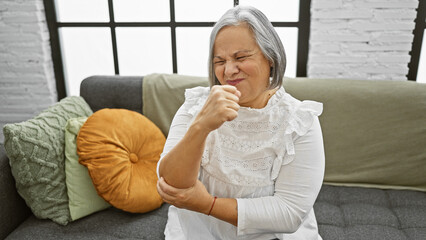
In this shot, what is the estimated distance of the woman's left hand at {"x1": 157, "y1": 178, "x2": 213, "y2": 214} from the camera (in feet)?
3.16

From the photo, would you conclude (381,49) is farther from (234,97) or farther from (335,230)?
(234,97)

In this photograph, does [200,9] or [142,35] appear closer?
[200,9]

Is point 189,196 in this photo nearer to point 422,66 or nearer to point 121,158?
point 121,158

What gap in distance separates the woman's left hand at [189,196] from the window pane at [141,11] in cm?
165

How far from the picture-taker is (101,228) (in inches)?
58.9

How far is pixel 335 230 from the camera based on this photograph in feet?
4.86

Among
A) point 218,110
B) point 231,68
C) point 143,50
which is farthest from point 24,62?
point 218,110

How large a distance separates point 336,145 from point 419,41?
35.4 inches

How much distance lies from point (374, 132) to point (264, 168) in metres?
0.93

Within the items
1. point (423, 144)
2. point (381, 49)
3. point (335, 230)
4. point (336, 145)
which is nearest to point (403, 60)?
point (381, 49)

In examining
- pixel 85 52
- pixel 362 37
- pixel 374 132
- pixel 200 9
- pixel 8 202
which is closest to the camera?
pixel 8 202

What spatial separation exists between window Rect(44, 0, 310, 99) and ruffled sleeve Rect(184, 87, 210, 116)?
117 cm

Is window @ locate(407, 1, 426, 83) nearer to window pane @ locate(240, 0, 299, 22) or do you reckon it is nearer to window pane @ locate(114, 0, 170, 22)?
window pane @ locate(240, 0, 299, 22)

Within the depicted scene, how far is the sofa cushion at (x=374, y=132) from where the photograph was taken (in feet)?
5.69
